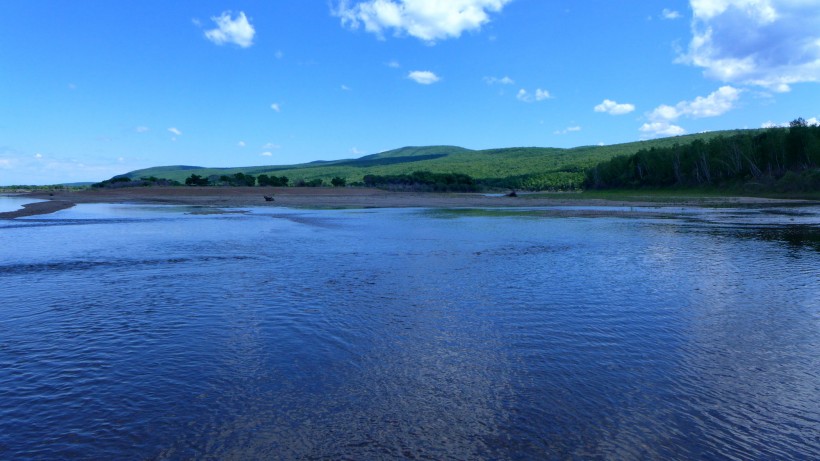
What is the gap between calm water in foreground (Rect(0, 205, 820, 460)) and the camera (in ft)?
19.7

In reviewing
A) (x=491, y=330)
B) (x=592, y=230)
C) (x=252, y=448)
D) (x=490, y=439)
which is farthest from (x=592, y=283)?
(x=592, y=230)

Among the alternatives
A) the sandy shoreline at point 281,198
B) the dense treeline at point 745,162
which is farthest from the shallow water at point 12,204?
the dense treeline at point 745,162

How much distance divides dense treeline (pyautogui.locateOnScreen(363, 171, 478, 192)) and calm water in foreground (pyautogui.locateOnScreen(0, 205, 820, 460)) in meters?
107

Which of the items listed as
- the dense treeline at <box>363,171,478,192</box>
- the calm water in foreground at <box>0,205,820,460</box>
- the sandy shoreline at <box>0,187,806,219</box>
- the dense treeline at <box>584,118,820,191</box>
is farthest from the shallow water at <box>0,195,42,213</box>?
the dense treeline at <box>584,118,820,191</box>

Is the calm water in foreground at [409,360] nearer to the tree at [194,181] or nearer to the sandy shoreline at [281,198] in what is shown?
the sandy shoreline at [281,198]

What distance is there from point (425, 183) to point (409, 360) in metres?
123

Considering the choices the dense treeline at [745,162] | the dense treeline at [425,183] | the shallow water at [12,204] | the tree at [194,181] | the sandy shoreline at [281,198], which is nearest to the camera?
the shallow water at [12,204]

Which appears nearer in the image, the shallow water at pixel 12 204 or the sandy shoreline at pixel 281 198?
the shallow water at pixel 12 204

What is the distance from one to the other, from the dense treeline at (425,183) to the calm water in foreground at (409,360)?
107087 mm

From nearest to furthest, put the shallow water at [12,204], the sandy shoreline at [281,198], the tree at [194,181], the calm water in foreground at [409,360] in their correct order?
1. the calm water in foreground at [409,360]
2. the shallow water at [12,204]
3. the sandy shoreline at [281,198]
4. the tree at [194,181]

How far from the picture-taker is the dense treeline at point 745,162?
257 ft

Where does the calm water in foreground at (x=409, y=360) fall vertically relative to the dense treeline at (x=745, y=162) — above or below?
below

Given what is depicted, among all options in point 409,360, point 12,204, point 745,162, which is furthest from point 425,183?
point 409,360

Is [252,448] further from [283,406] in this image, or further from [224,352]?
[224,352]
